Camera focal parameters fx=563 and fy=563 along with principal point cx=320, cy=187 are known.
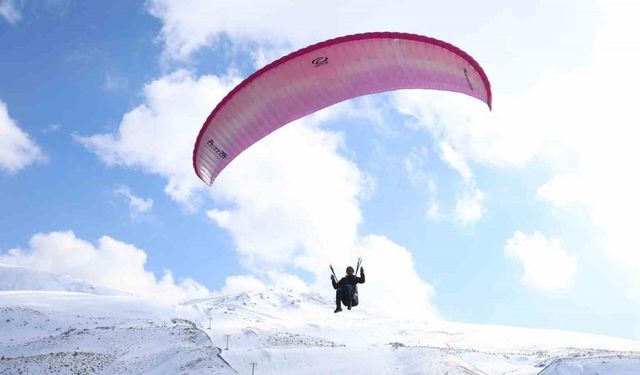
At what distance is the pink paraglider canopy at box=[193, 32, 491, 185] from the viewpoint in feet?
46.7

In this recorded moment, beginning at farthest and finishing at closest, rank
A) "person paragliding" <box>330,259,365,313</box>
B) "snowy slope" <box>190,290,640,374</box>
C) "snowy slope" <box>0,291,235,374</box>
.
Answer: "snowy slope" <box>190,290,640,374</box>, "snowy slope" <box>0,291,235,374</box>, "person paragliding" <box>330,259,365,313</box>

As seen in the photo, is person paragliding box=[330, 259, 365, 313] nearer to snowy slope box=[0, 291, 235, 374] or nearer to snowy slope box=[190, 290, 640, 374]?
snowy slope box=[0, 291, 235, 374]

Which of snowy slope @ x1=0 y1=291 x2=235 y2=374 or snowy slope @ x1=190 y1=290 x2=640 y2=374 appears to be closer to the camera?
snowy slope @ x1=0 y1=291 x2=235 y2=374

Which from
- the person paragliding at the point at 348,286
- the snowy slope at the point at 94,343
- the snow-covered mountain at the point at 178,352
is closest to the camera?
Answer: the person paragliding at the point at 348,286

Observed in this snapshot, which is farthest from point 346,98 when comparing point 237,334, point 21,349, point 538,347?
point 538,347

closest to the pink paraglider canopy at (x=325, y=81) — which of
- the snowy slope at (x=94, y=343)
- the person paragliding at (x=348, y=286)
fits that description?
the person paragliding at (x=348, y=286)

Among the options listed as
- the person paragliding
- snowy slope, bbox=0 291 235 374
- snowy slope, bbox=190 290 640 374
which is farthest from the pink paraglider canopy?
snowy slope, bbox=190 290 640 374

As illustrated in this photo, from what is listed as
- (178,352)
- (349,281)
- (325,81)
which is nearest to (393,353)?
(178,352)

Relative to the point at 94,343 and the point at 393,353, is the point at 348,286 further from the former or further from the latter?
the point at 94,343

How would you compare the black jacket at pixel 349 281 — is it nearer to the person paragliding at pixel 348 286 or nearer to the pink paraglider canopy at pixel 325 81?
the person paragliding at pixel 348 286

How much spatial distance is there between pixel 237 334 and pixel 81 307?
143 feet

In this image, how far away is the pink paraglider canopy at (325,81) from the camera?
14243 mm

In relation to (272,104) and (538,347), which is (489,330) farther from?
(272,104)

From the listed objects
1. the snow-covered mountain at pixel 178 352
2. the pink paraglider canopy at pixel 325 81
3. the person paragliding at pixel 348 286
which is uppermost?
the snow-covered mountain at pixel 178 352
